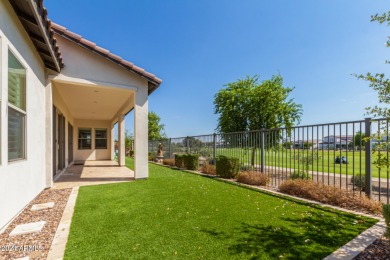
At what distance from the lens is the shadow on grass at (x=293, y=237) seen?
2.63 metres

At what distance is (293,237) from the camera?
307 centimetres

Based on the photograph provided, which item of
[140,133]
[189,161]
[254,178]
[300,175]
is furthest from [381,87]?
[189,161]

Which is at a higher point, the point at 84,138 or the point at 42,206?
the point at 84,138

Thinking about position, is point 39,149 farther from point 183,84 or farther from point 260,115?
point 183,84

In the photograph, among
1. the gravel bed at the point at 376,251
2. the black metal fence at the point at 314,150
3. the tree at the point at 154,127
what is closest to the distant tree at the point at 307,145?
the black metal fence at the point at 314,150

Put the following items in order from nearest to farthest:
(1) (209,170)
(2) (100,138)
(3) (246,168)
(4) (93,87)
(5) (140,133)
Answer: (4) (93,87) < (5) (140,133) < (3) (246,168) < (1) (209,170) < (2) (100,138)

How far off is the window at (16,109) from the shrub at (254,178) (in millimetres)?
6521

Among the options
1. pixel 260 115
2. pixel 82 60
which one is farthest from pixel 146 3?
pixel 260 115

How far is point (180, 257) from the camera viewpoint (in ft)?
8.28

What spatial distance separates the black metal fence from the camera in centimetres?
471

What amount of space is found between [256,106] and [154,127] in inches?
996

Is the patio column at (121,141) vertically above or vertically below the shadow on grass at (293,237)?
above

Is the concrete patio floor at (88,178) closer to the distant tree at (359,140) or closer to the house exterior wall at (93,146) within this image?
the house exterior wall at (93,146)

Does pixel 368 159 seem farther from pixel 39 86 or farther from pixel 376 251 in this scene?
pixel 39 86
